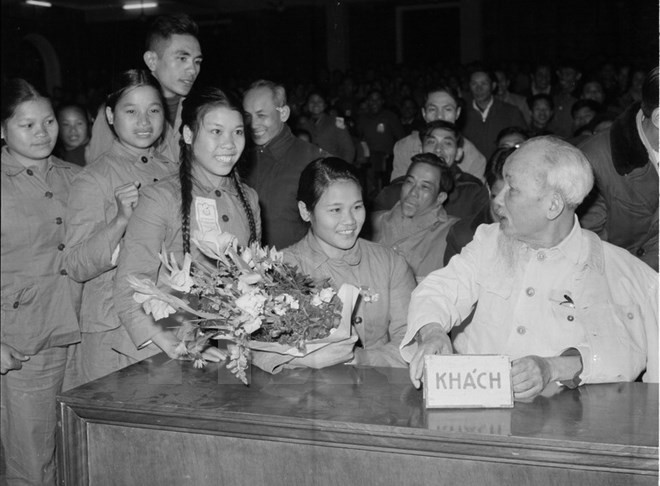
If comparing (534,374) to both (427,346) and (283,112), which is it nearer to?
(427,346)

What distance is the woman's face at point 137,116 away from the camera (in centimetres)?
244

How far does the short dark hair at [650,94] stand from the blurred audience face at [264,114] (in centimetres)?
148

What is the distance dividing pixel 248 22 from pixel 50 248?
6.40 m

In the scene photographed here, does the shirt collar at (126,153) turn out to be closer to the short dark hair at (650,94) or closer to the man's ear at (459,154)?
the short dark hair at (650,94)

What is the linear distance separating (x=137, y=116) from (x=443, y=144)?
1.64m

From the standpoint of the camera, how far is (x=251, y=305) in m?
1.61

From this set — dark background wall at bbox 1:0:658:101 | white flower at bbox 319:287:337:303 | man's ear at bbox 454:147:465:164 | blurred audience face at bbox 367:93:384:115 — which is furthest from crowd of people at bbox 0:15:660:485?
blurred audience face at bbox 367:93:384:115

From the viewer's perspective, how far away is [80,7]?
4520 mm

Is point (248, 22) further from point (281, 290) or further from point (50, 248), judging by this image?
point (281, 290)

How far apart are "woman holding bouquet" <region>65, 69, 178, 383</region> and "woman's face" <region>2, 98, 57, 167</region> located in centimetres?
20

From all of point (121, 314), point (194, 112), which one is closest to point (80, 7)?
point (194, 112)

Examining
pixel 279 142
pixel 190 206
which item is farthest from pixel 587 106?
pixel 190 206

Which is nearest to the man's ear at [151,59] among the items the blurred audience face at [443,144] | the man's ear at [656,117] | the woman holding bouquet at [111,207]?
the woman holding bouquet at [111,207]

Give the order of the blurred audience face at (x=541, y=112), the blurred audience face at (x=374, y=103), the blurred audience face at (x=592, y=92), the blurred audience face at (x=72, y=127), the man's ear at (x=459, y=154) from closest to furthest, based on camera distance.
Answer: the man's ear at (x=459, y=154) < the blurred audience face at (x=72, y=127) < the blurred audience face at (x=541, y=112) < the blurred audience face at (x=592, y=92) < the blurred audience face at (x=374, y=103)
